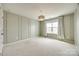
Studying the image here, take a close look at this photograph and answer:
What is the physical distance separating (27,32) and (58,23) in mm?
1145

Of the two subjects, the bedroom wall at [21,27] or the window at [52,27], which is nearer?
the window at [52,27]

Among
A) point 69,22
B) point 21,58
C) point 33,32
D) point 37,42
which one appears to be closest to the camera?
point 21,58

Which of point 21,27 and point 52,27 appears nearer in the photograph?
point 52,27

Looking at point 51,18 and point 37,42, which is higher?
point 51,18

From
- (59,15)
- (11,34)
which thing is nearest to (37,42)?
(11,34)

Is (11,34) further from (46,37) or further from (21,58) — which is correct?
(21,58)

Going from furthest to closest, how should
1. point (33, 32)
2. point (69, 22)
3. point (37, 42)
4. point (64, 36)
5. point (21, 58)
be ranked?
1. point (37, 42)
2. point (33, 32)
3. point (64, 36)
4. point (69, 22)
5. point (21, 58)

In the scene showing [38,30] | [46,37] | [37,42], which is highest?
[38,30]

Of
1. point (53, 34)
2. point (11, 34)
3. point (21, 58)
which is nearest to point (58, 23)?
point (53, 34)

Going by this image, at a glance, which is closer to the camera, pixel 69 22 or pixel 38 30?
pixel 69 22

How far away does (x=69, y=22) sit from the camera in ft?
8.29

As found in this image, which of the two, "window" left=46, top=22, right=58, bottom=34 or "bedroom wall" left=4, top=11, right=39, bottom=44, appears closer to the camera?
"window" left=46, top=22, right=58, bottom=34

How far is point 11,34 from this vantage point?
10.6 feet

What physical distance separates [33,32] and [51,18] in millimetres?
802
